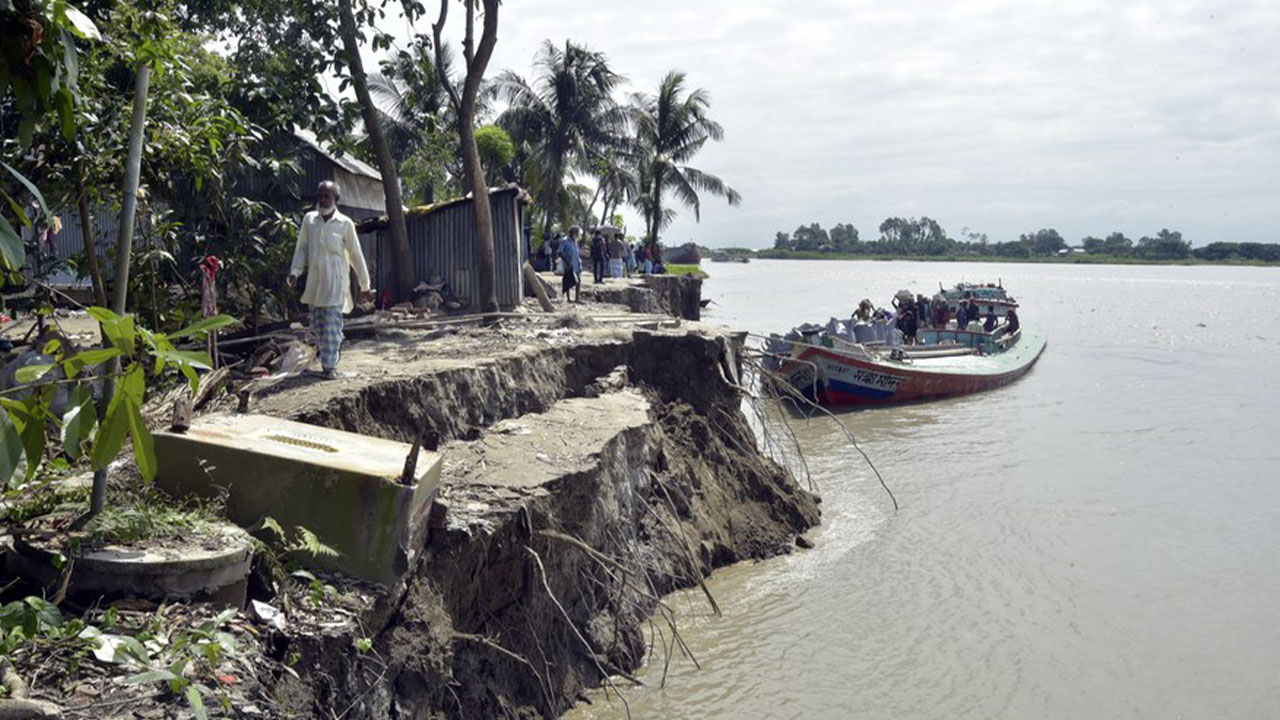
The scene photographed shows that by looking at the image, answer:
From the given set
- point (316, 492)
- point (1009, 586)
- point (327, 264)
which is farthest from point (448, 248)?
point (316, 492)

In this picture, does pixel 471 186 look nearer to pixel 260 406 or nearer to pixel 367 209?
pixel 367 209

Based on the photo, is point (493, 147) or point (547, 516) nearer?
point (547, 516)

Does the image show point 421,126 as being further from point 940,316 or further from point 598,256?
point 940,316

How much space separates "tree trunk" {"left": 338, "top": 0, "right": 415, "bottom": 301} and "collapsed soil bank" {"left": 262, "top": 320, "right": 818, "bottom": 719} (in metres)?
3.45

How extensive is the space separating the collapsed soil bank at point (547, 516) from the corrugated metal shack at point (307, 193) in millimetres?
3668

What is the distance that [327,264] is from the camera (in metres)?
7.60

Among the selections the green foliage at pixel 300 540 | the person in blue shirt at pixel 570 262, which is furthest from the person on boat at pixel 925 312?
the green foliage at pixel 300 540

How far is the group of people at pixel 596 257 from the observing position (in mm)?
17656

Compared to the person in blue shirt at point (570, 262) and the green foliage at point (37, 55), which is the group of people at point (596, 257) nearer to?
the person in blue shirt at point (570, 262)

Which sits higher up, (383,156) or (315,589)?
(383,156)

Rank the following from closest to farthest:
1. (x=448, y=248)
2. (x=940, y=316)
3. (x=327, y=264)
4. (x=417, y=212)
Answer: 1. (x=327, y=264)
2. (x=417, y=212)
3. (x=448, y=248)
4. (x=940, y=316)

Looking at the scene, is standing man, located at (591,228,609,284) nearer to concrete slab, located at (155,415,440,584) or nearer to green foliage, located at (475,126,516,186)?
green foliage, located at (475,126,516,186)

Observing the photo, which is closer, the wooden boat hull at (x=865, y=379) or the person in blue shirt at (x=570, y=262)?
the person in blue shirt at (x=570, y=262)

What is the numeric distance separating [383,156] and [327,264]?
573 cm
